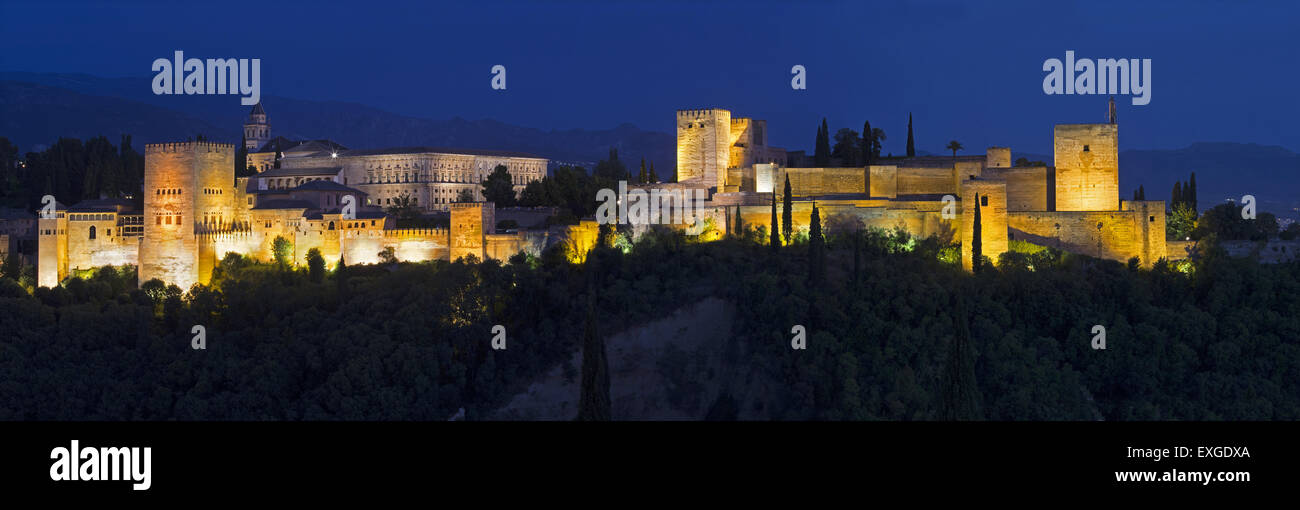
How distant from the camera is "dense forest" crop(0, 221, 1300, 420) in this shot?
31.2 meters

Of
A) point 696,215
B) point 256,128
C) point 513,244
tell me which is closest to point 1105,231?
point 696,215

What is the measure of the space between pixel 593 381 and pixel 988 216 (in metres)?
15.8

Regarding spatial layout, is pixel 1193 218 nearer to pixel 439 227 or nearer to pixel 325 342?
pixel 439 227

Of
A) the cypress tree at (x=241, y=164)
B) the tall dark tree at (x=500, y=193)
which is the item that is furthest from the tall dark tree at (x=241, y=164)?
the tall dark tree at (x=500, y=193)

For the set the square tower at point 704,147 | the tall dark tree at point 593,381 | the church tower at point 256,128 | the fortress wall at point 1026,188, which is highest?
the church tower at point 256,128

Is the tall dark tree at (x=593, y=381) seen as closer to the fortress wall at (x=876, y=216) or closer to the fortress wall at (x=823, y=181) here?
the fortress wall at (x=876, y=216)

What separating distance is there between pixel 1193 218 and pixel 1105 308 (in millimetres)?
8698

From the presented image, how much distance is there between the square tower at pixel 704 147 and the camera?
44.4 m

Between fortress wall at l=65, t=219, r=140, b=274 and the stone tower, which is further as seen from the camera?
fortress wall at l=65, t=219, r=140, b=274

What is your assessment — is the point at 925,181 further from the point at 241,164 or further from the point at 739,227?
the point at 241,164

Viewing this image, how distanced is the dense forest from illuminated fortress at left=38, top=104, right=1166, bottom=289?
114cm

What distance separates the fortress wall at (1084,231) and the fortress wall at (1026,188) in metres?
1.39

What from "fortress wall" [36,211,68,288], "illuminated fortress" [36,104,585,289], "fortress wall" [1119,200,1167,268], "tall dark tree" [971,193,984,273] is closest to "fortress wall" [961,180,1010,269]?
"tall dark tree" [971,193,984,273]

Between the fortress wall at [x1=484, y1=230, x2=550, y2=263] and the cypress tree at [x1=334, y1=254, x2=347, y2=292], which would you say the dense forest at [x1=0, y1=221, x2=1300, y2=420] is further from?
the fortress wall at [x1=484, y1=230, x2=550, y2=263]
